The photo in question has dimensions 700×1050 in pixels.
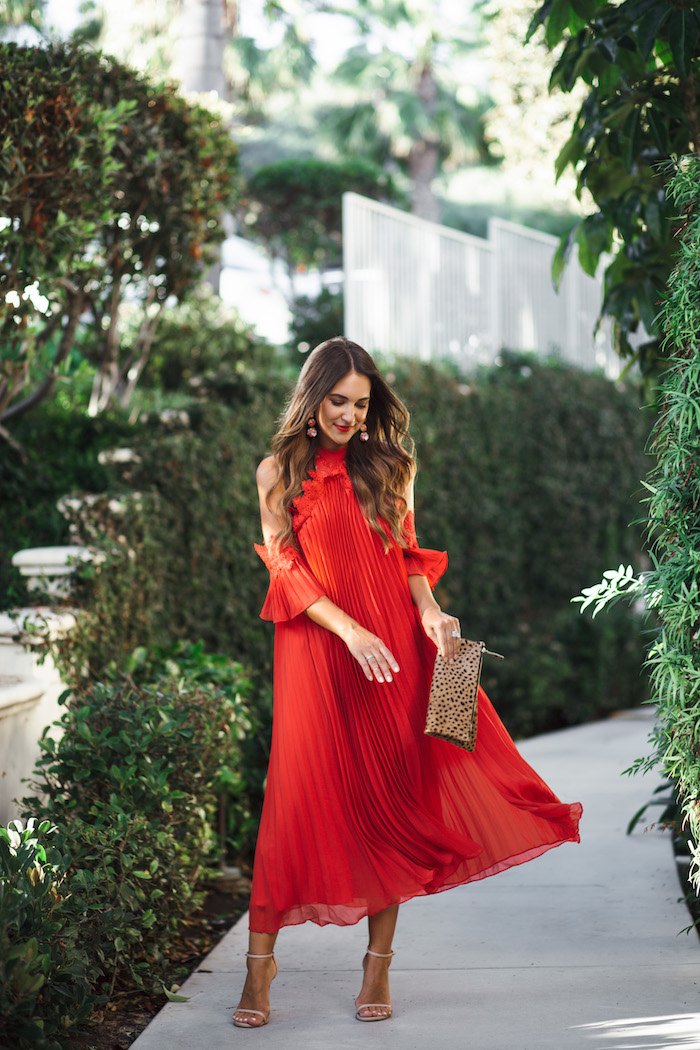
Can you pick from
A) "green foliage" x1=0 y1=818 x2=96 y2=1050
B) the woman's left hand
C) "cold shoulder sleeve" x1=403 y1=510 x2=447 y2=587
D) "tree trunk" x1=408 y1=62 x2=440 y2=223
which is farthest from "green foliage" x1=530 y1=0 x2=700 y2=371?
"tree trunk" x1=408 y1=62 x2=440 y2=223

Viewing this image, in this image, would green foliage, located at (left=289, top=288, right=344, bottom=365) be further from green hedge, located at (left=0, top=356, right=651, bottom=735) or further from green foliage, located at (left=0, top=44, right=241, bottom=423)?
green foliage, located at (left=0, top=44, right=241, bottom=423)

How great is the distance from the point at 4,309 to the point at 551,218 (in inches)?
867

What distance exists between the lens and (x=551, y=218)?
2495 cm

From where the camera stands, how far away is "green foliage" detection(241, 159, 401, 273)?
1675 centimetres

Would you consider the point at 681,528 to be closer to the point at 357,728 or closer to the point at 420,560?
the point at 420,560

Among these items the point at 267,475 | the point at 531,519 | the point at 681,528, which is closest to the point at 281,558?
the point at 267,475

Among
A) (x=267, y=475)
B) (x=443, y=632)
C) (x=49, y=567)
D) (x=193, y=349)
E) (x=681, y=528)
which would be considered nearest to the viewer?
(x=681, y=528)

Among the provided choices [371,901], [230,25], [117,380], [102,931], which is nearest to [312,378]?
[371,901]

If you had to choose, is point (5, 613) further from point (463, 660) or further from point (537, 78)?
point (537, 78)

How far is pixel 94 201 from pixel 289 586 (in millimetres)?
2770

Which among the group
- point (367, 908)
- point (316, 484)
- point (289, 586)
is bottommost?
point (367, 908)

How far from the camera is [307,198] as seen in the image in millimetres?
16953

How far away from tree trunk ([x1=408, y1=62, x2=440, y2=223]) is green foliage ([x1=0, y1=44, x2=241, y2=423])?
15.7 metres

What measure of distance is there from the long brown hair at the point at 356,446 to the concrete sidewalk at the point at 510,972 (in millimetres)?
1381
